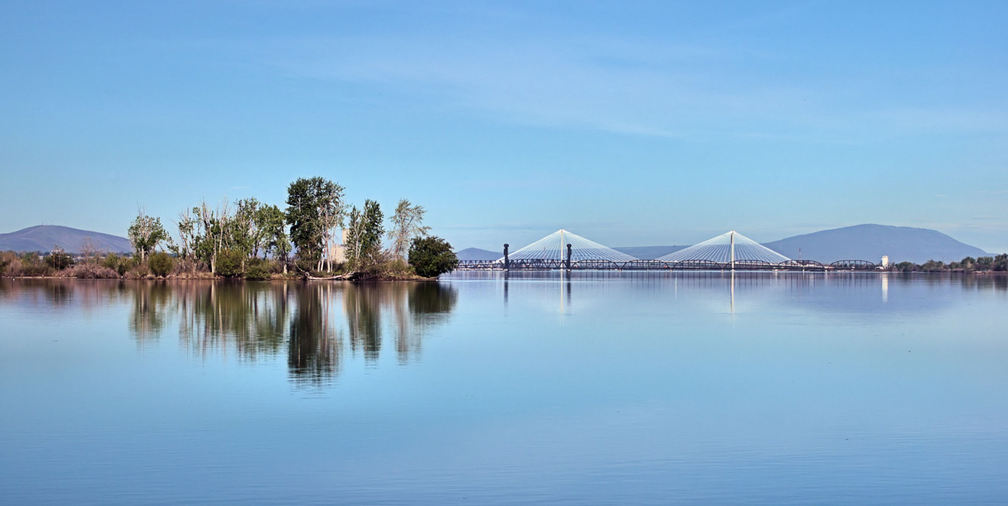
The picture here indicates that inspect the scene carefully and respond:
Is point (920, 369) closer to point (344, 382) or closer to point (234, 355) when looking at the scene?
point (344, 382)

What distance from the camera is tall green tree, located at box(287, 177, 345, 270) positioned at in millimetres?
61812

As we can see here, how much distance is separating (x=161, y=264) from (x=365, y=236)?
14.9m

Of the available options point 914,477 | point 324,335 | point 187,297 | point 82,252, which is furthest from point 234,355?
point 82,252

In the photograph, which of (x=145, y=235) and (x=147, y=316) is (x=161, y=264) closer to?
(x=145, y=235)

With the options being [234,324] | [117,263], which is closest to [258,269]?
[117,263]

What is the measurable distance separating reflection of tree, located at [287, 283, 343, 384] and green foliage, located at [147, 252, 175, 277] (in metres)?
38.7

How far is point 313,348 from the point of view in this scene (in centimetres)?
1728

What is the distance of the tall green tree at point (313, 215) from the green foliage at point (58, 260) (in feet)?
66.1

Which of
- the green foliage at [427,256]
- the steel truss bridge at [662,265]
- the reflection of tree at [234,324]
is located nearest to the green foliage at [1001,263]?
the steel truss bridge at [662,265]

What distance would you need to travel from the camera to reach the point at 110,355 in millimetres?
16234

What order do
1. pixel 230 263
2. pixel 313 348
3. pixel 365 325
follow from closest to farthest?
pixel 313 348 → pixel 365 325 → pixel 230 263

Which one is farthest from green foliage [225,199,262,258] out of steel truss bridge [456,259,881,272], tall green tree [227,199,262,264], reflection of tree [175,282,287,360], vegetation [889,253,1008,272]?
vegetation [889,253,1008,272]

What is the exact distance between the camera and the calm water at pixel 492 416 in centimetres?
774

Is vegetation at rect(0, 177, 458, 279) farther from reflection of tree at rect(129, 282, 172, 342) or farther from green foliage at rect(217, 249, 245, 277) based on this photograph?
reflection of tree at rect(129, 282, 172, 342)
